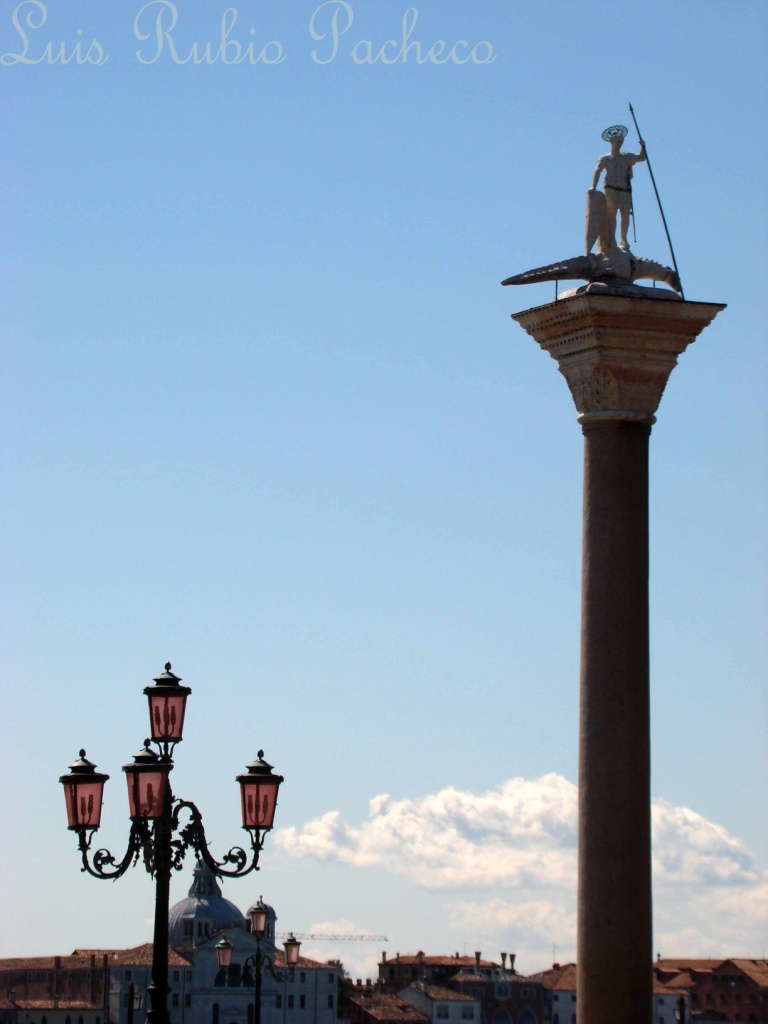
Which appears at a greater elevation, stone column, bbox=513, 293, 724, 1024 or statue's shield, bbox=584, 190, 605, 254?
statue's shield, bbox=584, 190, 605, 254

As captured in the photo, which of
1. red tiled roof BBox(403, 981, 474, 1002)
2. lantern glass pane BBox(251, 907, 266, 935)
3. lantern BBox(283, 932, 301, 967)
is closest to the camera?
lantern glass pane BBox(251, 907, 266, 935)

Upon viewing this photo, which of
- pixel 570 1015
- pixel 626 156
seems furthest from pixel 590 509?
pixel 570 1015

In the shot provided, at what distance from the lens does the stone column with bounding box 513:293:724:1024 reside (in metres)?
14.6

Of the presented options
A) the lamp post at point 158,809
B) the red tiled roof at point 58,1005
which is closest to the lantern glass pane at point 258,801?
the lamp post at point 158,809

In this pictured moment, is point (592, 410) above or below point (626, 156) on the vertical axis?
below

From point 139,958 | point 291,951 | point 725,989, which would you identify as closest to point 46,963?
point 139,958

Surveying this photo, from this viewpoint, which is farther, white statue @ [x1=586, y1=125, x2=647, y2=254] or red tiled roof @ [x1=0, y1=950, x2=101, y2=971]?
red tiled roof @ [x1=0, y1=950, x2=101, y2=971]

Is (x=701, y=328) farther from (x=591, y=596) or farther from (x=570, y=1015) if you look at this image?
(x=570, y=1015)

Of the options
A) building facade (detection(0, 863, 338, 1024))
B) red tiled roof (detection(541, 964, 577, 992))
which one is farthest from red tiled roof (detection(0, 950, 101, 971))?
red tiled roof (detection(541, 964, 577, 992))

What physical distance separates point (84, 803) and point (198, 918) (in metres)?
107

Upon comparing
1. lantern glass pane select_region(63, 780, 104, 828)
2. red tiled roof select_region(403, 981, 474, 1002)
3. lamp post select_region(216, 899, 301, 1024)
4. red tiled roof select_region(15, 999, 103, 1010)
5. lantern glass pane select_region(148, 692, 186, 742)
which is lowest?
red tiled roof select_region(15, 999, 103, 1010)

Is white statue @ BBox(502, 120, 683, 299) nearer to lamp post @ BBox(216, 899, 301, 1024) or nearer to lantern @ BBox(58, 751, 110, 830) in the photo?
lantern @ BBox(58, 751, 110, 830)

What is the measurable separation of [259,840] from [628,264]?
4792 millimetres

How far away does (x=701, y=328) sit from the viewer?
1570 centimetres
